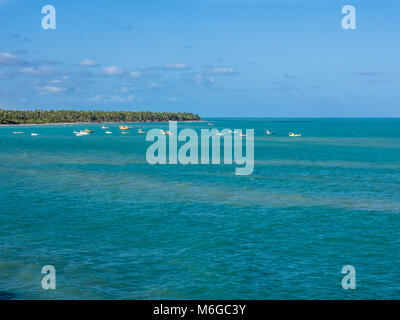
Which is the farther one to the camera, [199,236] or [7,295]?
[199,236]

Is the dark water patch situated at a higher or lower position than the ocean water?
lower

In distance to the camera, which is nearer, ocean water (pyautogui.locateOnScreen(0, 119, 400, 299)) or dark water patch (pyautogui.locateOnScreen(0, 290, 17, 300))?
dark water patch (pyautogui.locateOnScreen(0, 290, 17, 300))

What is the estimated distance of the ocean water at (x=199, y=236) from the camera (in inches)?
1192

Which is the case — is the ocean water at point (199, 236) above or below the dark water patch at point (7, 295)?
above

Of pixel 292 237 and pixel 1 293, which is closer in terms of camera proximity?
pixel 1 293

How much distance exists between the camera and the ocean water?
3028 cm

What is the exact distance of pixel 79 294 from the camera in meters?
28.6

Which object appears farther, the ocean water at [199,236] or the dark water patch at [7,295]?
the ocean water at [199,236]

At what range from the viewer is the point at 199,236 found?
41781 millimetres

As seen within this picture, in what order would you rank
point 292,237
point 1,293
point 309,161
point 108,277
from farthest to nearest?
point 309,161, point 292,237, point 108,277, point 1,293

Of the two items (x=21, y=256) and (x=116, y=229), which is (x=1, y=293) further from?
(x=116, y=229)

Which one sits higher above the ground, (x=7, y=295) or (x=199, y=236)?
(x=199, y=236)
